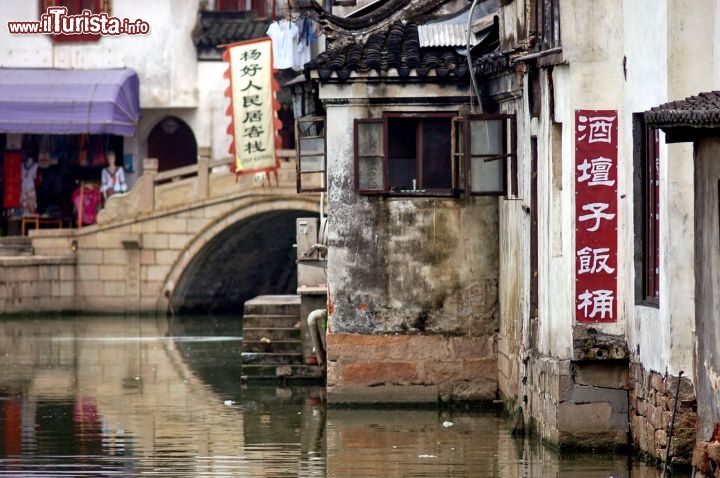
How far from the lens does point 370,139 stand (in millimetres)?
19328

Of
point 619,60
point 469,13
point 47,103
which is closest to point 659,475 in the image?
point 619,60

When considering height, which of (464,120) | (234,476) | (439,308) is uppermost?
(464,120)

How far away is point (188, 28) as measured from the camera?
38156mm

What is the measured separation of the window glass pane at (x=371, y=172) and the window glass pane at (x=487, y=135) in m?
1.34

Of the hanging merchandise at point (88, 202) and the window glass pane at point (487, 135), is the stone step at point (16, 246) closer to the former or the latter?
the hanging merchandise at point (88, 202)

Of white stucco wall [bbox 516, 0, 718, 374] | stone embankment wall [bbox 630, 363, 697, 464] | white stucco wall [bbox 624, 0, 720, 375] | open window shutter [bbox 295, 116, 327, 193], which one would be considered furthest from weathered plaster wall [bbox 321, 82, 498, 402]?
white stucco wall [bbox 624, 0, 720, 375]

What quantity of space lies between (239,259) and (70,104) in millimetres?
4539

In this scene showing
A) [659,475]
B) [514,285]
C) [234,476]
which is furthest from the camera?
[514,285]

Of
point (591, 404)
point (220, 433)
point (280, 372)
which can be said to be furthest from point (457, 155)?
point (280, 372)

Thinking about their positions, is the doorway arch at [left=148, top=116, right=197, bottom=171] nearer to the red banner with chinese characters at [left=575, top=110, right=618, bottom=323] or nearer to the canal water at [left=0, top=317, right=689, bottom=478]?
the canal water at [left=0, top=317, right=689, bottom=478]

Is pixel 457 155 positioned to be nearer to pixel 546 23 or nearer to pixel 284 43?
pixel 546 23

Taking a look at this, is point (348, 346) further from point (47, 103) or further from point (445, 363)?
point (47, 103)

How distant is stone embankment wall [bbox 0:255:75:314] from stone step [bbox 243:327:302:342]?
13495 mm

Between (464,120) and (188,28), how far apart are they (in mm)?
20721
